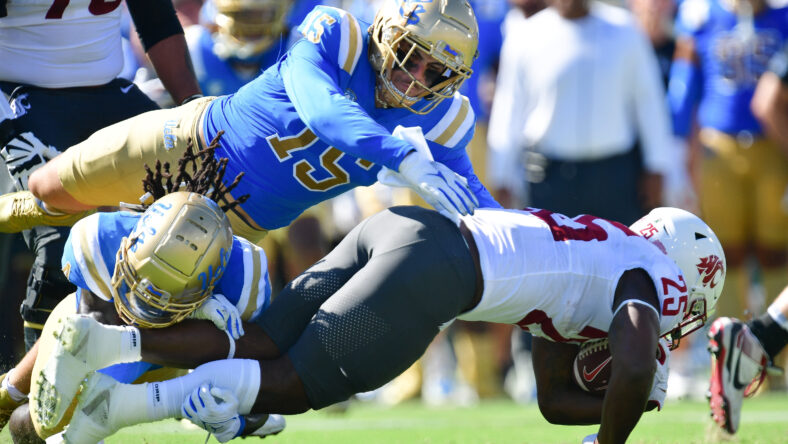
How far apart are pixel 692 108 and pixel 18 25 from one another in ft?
15.7

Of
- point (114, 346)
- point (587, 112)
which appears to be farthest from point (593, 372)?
point (587, 112)

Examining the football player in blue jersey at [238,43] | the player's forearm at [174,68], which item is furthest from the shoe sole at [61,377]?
the football player in blue jersey at [238,43]

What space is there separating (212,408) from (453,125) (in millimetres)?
1528

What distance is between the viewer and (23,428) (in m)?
4.32

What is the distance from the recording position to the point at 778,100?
7.56 m

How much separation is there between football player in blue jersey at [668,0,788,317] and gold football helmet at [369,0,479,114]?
3938 millimetres

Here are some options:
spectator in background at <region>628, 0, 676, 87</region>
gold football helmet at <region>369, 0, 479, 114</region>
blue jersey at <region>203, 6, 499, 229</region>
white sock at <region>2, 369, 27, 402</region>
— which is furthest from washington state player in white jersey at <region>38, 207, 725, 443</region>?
spectator in background at <region>628, 0, 676, 87</region>

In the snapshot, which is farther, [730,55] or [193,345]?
[730,55]

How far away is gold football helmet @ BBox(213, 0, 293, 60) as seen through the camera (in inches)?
278

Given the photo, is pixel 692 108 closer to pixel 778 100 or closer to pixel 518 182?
pixel 778 100

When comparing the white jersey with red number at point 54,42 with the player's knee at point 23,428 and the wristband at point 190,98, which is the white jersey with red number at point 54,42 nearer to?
the wristband at point 190,98

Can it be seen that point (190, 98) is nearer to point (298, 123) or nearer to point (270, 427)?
point (298, 123)

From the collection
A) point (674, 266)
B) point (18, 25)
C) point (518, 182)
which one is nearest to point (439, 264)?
point (674, 266)

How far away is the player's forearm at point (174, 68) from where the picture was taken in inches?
204
